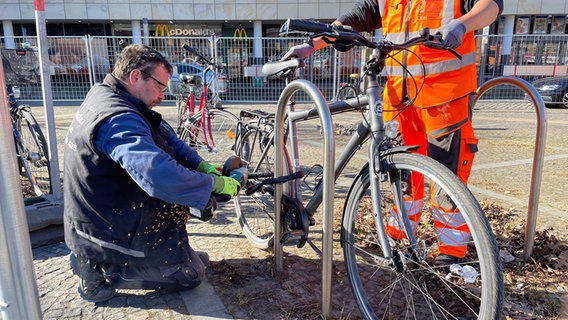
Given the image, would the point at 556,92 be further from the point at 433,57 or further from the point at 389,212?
the point at 389,212

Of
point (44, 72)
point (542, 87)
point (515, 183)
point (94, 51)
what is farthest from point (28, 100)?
point (542, 87)

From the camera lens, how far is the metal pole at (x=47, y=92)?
3093 millimetres

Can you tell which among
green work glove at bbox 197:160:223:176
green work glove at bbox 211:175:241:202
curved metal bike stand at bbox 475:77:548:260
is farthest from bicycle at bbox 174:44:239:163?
curved metal bike stand at bbox 475:77:548:260

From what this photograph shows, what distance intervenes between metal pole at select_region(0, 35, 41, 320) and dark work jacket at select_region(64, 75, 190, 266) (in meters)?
0.76

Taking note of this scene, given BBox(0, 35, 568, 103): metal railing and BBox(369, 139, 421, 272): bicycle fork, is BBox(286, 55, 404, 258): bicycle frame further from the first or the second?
BBox(0, 35, 568, 103): metal railing

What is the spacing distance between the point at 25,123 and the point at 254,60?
9734mm

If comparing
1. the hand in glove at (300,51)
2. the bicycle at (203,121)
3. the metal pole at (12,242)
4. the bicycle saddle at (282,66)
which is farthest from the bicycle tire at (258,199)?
the metal pole at (12,242)

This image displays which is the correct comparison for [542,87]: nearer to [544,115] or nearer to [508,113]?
[508,113]

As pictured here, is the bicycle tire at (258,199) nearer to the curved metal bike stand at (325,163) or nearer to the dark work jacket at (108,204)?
the curved metal bike stand at (325,163)

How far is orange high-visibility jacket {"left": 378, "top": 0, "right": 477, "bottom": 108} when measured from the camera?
2.39m

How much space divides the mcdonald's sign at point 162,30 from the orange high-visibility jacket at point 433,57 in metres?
24.3

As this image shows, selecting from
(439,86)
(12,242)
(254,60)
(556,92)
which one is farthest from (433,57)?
(556,92)

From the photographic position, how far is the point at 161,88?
8.13 ft

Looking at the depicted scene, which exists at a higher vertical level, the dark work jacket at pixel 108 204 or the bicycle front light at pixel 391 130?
the bicycle front light at pixel 391 130
